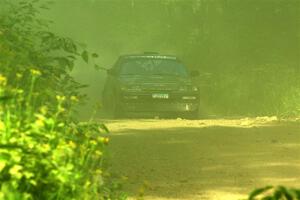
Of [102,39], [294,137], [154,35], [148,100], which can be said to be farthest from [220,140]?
[102,39]

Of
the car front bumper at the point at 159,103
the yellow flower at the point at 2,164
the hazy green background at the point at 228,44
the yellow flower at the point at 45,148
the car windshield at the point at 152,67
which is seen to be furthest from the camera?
the hazy green background at the point at 228,44

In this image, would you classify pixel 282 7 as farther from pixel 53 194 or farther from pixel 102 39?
pixel 53 194

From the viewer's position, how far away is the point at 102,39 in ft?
145

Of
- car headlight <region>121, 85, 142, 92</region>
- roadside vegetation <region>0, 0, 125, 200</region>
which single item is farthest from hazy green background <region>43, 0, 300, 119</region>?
roadside vegetation <region>0, 0, 125, 200</region>

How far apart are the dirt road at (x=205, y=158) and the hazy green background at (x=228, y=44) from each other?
8.30 m

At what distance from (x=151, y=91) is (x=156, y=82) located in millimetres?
438

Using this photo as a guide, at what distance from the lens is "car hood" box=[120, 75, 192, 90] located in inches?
826

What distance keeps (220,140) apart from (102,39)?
101ft

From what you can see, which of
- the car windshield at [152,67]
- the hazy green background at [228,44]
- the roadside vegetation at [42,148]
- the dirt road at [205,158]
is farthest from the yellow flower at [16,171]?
the hazy green background at [228,44]

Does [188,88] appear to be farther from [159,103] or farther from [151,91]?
[151,91]

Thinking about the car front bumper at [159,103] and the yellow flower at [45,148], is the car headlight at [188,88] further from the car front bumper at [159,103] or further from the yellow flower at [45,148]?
the yellow flower at [45,148]

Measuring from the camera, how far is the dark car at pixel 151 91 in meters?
20.7

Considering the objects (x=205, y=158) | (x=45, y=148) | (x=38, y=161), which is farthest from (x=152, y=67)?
(x=38, y=161)

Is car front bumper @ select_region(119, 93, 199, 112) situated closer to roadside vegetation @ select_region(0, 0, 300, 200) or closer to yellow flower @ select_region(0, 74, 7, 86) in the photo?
roadside vegetation @ select_region(0, 0, 300, 200)
